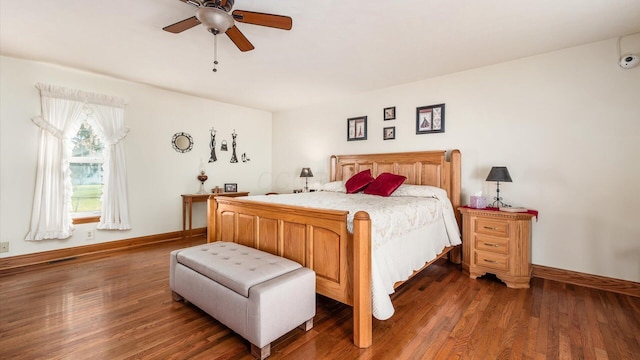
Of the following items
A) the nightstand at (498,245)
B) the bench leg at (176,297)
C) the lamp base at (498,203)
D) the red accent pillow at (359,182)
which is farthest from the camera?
the red accent pillow at (359,182)

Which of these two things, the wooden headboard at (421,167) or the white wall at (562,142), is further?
the wooden headboard at (421,167)

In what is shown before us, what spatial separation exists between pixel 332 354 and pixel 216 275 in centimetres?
96

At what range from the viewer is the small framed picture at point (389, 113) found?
13.9 ft

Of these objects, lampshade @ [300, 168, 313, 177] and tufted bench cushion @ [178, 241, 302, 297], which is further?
lampshade @ [300, 168, 313, 177]

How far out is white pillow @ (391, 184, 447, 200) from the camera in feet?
10.7

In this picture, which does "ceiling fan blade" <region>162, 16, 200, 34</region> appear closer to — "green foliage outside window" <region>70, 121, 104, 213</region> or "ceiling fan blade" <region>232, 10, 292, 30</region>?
"ceiling fan blade" <region>232, 10, 292, 30</region>

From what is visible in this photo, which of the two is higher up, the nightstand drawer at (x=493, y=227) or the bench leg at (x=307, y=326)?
the nightstand drawer at (x=493, y=227)

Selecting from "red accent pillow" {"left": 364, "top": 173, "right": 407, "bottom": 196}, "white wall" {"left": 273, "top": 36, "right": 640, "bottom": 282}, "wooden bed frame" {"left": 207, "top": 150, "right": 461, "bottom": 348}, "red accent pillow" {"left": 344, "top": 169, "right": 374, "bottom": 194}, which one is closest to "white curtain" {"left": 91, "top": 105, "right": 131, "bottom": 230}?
"wooden bed frame" {"left": 207, "top": 150, "right": 461, "bottom": 348}

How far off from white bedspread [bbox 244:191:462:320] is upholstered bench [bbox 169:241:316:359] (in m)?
0.50

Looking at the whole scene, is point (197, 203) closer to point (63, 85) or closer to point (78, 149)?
point (78, 149)

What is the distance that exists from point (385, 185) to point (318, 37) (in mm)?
1909

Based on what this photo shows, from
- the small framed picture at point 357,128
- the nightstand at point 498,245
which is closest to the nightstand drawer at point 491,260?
the nightstand at point 498,245

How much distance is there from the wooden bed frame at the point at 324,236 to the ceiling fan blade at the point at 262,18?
143cm

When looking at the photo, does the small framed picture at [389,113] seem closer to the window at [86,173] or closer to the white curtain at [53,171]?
the window at [86,173]
